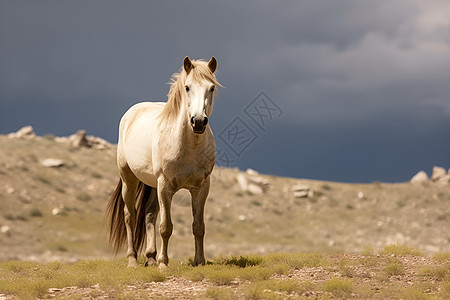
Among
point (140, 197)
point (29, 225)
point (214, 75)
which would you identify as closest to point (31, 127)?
point (29, 225)

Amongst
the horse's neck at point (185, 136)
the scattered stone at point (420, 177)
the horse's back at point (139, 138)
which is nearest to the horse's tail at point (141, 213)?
the horse's back at point (139, 138)

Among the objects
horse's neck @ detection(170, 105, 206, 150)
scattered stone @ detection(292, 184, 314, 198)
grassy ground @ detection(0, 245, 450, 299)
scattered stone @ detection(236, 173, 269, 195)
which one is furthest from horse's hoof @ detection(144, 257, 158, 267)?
scattered stone @ detection(292, 184, 314, 198)

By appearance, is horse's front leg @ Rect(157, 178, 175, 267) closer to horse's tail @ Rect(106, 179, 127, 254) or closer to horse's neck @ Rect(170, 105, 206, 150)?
horse's neck @ Rect(170, 105, 206, 150)

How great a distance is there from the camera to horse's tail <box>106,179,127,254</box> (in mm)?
11648

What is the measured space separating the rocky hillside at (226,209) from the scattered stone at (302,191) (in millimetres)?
81

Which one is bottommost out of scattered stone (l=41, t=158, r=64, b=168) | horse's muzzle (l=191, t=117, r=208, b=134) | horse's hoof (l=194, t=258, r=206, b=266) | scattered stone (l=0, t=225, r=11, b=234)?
horse's hoof (l=194, t=258, r=206, b=266)

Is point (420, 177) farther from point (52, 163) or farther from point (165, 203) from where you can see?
point (165, 203)

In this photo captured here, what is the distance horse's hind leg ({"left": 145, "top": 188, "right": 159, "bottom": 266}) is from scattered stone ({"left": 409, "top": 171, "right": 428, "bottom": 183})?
35421 millimetres

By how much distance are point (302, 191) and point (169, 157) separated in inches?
1264

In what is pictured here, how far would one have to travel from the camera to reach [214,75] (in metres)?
8.82

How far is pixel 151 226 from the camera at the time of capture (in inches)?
417

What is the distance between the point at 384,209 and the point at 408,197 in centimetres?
281

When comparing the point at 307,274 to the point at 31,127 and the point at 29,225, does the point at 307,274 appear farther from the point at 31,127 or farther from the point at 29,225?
the point at 31,127

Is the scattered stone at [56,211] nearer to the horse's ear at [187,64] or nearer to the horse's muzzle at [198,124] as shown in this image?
the horse's ear at [187,64]
